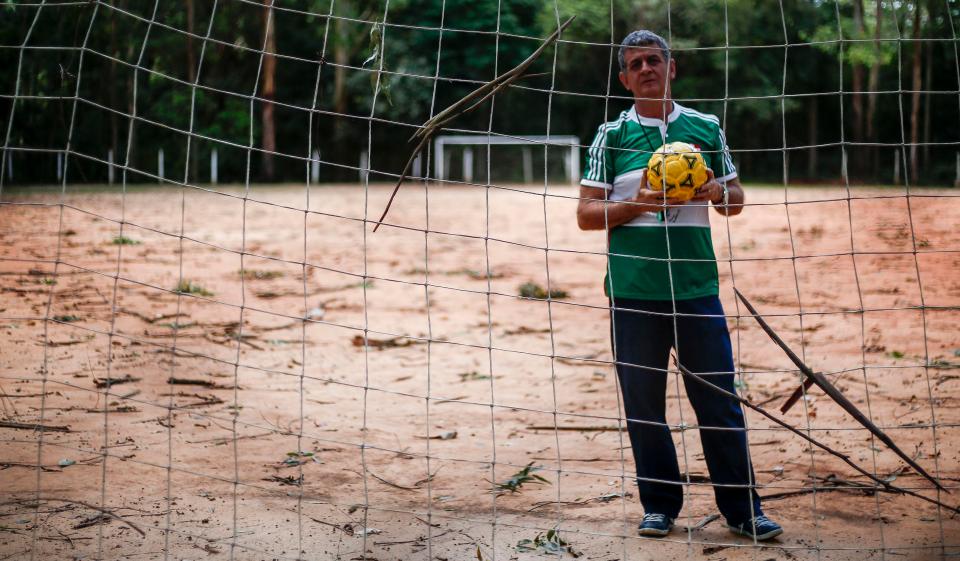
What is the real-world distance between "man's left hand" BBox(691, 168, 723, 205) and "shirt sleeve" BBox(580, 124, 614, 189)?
0.30 metres

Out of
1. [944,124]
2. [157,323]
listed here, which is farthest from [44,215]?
[944,124]

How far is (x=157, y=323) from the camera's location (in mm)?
6219

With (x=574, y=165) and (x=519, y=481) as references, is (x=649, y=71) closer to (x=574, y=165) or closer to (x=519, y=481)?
(x=519, y=481)

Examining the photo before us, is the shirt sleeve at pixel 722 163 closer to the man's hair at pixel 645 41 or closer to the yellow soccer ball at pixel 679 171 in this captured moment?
the yellow soccer ball at pixel 679 171

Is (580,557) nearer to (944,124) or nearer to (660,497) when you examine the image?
(660,497)

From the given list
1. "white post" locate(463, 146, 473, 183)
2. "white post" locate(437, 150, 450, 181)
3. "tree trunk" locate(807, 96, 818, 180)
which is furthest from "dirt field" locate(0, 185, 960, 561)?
"white post" locate(437, 150, 450, 181)

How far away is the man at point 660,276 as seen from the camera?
2.93 m

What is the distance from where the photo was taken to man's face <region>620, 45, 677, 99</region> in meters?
2.91

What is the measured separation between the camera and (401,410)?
4777mm

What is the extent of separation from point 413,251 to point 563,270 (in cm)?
187

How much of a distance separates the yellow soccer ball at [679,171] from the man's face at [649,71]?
0.75 feet

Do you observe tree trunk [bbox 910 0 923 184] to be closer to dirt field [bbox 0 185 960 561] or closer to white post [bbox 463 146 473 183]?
dirt field [bbox 0 185 960 561]

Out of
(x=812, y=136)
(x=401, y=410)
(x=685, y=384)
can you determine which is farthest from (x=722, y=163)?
(x=812, y=136)

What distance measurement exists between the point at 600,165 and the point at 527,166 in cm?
2400
